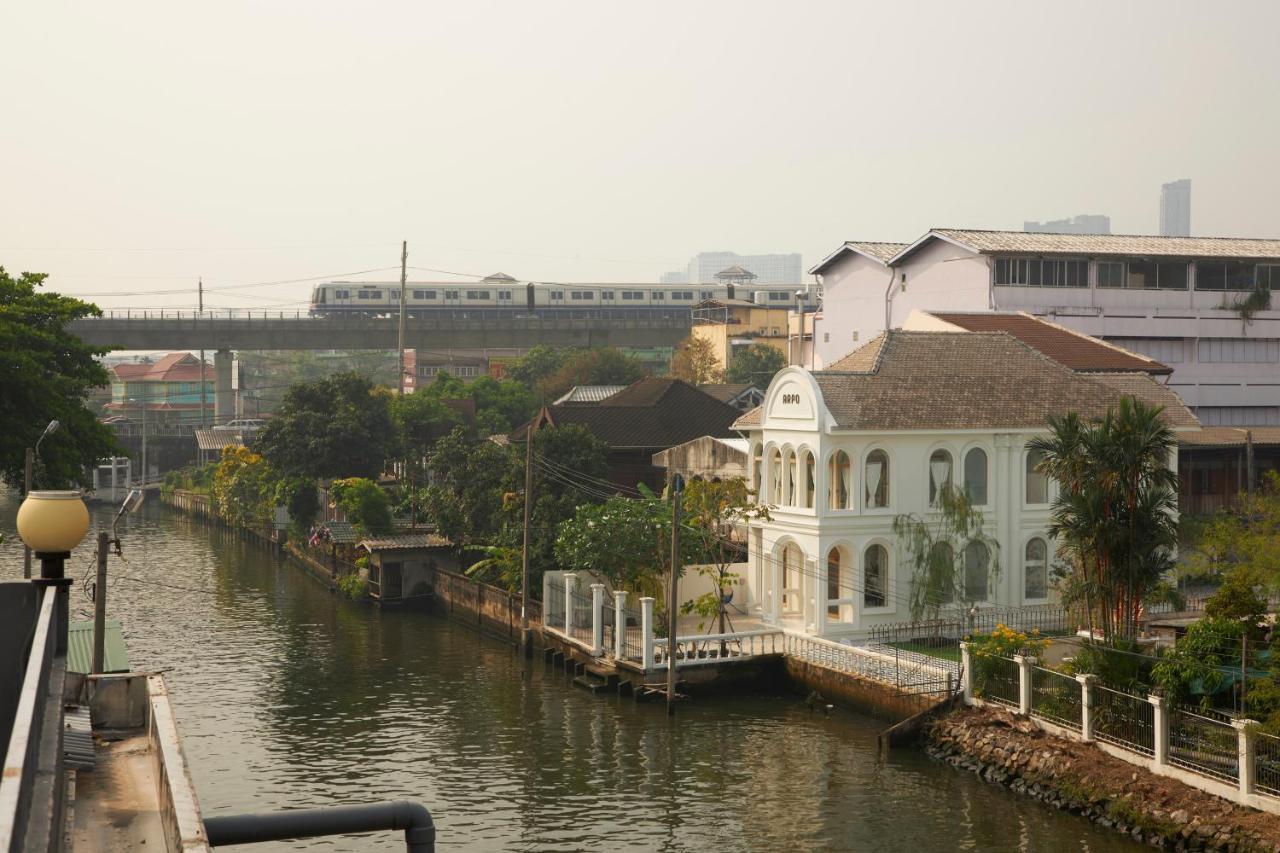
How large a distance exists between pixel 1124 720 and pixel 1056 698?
91.1 inches

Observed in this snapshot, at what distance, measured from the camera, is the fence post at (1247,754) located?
80.7ft

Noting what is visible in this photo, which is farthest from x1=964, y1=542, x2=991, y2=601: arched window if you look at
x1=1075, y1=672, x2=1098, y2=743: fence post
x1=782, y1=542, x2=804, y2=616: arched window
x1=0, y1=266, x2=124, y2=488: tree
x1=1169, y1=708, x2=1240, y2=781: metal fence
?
x1=0, y1=266, x2=124, y2=488: tree

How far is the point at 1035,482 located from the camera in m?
42.6

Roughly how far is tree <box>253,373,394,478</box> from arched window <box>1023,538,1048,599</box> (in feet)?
122

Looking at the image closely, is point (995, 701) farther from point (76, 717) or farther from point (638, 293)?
point (638, 293)

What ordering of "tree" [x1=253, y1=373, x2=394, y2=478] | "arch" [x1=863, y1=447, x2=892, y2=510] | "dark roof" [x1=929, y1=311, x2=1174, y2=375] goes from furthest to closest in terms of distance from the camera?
"tree" [x1=253, y1=373, x2=394, y2=478], "dark roof" [x1=929, y1=311, x2=1174, y2=375], "arch" [x1=863, y1=447, x2=892, y2=510]

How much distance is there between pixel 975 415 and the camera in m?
41.6

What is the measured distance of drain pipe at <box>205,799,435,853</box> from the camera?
352 inches

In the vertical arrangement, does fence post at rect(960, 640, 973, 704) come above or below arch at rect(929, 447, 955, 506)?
below

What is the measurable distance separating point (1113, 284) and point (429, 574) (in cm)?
3024

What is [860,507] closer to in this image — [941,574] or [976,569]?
[941,574]

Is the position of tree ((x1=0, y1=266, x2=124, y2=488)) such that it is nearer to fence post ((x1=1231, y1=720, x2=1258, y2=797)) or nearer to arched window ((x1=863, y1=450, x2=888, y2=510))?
arched window ((x1=863, y1=450, x2=888, y2=510))

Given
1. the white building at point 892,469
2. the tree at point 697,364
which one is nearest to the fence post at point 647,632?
the white building at point 892,469

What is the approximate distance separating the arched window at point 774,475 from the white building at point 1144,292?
60.0 feet
